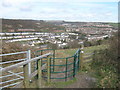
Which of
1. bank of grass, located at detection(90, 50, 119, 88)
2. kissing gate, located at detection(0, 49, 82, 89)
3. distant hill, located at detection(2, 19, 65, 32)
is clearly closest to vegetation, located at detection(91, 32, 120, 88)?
bank of grass, located at detection(90, 50, 119, 88)

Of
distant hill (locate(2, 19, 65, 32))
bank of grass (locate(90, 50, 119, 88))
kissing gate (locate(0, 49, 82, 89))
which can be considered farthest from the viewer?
distant hill (locate(2, 19, 65, 32))

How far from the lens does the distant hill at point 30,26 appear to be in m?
15.8

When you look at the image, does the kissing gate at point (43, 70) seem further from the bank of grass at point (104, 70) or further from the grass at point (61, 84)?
the bank of grass at point (104, 70)

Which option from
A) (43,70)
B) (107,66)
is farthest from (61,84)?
(107,66)

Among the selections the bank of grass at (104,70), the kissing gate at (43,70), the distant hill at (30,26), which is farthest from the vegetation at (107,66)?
the distant hill at (30,26)

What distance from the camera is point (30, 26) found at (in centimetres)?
1781

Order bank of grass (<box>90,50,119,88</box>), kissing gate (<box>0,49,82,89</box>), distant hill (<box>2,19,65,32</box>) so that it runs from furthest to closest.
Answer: distant hill (<box>2,19,65,32</box>) → bank of grass (<box>90,50,119,88</box>) → kissing gate (<box>0,49,82,89</box>)

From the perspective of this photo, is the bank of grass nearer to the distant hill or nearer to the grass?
the grass

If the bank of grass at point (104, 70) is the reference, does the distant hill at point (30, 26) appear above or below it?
above

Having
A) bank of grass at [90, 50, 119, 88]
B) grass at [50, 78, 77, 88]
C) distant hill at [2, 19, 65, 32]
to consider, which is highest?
distant hill at [2, 19, 65, 32]

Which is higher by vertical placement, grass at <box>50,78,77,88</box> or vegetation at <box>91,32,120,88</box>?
vegetation at <box>91,32,120,88</box>

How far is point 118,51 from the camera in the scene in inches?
212

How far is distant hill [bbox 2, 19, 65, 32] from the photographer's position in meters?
15.8

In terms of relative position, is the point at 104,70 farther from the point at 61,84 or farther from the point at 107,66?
the point at 61,84
